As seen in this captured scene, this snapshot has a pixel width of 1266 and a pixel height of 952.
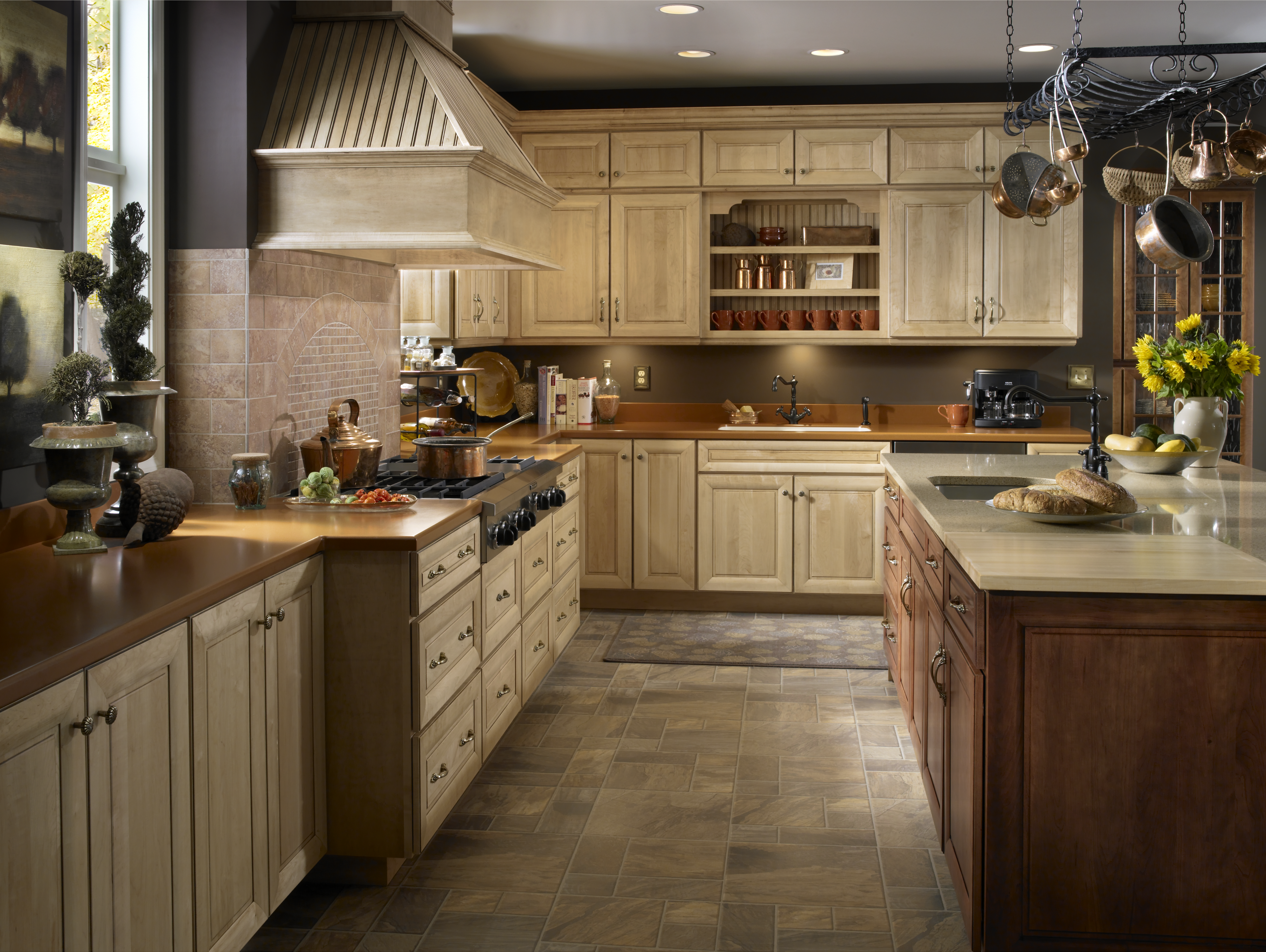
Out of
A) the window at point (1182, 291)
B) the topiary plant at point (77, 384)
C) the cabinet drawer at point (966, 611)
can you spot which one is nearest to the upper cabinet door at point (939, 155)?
the window at point (1182, 291)

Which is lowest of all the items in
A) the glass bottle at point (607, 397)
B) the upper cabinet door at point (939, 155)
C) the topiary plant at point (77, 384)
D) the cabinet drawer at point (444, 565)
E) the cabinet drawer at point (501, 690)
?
the cabinet drawer at point (501, 690)

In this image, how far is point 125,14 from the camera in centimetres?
309

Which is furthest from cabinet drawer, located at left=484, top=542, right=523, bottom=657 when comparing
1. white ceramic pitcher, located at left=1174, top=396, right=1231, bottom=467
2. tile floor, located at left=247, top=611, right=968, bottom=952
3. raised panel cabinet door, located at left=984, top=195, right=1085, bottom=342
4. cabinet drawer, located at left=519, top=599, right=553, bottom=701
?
raised panel cabinet door, located at left=984, top=195, right=1085, bottom=342

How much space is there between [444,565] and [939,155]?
13.0 feet

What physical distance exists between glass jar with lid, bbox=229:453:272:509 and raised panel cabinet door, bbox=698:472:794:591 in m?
3.05

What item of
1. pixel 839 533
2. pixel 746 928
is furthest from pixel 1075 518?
pixel 839 533

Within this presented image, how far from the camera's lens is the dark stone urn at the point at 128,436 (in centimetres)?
257

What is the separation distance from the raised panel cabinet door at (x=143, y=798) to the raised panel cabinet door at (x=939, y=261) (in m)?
4.62

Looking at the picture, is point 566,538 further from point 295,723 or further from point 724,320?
point 295,723

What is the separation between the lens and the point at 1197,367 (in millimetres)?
4000

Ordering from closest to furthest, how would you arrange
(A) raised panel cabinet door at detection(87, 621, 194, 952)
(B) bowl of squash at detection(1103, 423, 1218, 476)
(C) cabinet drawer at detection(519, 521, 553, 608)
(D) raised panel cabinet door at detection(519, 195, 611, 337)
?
(A) raised panel cabinet door at detection(87, 621, 194, 952)
(B) bowl of squash at detection(1103, 423, 1218, 476)
(C) cabinet drawer at detection(519, 521, 553, 608)
(D) raised panel cabinet door at detection(519, 195, 611, 337)

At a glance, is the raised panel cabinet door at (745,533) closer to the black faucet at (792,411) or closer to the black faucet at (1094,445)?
the black faucet at (792,411)

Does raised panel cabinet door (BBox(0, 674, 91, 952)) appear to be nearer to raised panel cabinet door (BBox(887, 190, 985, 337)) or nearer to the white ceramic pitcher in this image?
the white ceramic pitcher

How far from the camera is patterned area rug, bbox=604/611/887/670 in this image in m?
4.97
